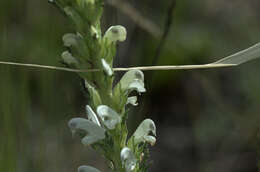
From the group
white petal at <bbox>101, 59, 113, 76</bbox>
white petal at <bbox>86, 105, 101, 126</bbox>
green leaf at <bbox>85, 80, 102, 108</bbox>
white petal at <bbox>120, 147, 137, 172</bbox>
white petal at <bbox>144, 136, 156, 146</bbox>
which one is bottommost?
white petal at <bbox>120, 147, 137, 172</bbox>

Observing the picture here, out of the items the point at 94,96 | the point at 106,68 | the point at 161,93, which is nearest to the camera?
the point at 106,68

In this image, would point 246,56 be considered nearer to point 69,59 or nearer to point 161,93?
point 69,59

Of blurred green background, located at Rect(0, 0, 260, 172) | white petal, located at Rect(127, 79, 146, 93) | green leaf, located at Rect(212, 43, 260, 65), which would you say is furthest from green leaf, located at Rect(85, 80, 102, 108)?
blurred green background, located at Rect(0, 0, 260, 172)

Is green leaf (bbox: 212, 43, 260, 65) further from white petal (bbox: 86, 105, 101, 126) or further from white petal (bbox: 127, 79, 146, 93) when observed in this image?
white petal (bbox: 86, 105, 101, 126)

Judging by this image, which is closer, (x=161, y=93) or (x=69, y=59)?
(x=69, y=59)

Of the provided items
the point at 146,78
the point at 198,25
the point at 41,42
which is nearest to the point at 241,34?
the point at 198,25

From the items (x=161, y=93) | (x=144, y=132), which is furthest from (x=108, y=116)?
(x=161, y=93)

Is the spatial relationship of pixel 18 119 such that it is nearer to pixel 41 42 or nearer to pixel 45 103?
pixel 45 103

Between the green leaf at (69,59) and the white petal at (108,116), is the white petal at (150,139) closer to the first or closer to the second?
the white petal at (108,116)
